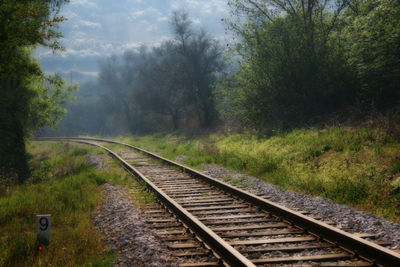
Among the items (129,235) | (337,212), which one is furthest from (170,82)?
(129,235)

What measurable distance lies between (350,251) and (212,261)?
183 centimetres

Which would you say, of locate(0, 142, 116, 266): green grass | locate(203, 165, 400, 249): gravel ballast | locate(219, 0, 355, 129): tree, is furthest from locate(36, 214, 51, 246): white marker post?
locate(219, 0, 355, 129): tree

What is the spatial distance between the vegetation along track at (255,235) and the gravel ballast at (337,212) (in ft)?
1.79

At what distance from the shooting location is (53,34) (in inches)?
281

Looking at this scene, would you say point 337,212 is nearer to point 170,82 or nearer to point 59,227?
point 59,227

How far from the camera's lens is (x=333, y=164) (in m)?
9.20

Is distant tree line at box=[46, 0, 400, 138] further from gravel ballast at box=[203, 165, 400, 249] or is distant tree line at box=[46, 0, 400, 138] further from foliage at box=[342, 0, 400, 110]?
gravel ballast at box=[203, 165, 400, 249]

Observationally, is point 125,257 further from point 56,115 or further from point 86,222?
point 56,115

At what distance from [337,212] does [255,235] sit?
1942 mm

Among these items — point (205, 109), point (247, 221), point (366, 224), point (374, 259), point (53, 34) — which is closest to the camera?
point (374, 259)

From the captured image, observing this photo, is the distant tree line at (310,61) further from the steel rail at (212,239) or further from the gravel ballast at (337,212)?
the steel rail at (212,239)

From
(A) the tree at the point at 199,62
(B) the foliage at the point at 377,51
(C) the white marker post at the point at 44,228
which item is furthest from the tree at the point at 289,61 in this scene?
(A) the tree at the point at 199,62

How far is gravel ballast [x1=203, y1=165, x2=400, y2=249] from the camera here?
16.5ft

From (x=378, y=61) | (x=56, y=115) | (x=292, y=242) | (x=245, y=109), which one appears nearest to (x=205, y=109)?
(x=245, y=109)
